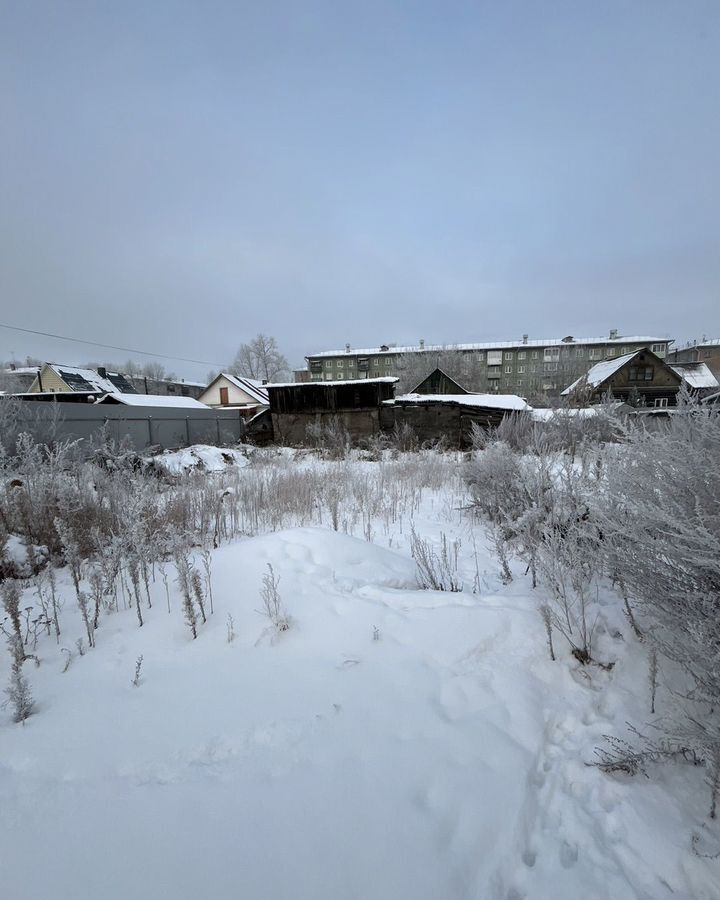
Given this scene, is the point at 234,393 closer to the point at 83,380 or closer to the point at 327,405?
the point at 83,380

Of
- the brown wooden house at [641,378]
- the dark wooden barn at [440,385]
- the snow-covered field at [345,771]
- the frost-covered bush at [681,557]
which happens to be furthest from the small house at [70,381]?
the brown wooden house at [641,378]

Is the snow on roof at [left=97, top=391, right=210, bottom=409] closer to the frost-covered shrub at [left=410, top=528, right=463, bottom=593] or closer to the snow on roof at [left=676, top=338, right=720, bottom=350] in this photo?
the frost-covered shrub at [left=410, top=528, right=463, bottom=593]

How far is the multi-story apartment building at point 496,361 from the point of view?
49.5 meters

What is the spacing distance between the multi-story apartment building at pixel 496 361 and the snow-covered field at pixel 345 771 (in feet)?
142

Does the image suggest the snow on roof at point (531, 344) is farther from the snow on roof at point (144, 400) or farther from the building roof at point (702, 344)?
the snow on roof at point (144, 400)

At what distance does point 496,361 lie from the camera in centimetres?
6300

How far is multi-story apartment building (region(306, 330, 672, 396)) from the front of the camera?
162ft

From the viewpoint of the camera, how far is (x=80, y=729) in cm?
160

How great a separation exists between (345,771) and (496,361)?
6800 centimetres

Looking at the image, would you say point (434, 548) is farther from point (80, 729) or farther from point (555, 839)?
point (80, 729)

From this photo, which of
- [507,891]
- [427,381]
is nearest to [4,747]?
[507,891]

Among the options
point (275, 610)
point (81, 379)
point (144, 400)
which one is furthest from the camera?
point (81, 379)

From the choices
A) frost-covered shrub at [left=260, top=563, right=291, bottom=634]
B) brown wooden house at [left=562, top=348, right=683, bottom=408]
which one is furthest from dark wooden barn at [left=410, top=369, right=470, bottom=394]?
frost-covered shrub at [left=260, top=563, right=291, bottom=634]

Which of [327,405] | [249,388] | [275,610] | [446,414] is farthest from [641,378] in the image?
[249,388]
